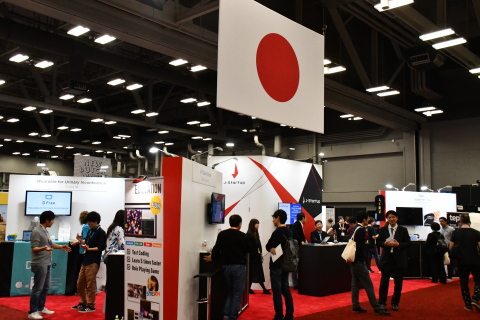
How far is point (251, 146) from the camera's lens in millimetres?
20469

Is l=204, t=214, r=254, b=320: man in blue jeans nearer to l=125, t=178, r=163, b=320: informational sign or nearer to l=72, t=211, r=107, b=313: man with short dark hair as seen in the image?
l=125, t=178, r=163, b=320: informational sign

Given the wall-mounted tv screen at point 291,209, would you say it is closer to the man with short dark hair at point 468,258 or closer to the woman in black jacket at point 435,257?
the woman in black jacket at point 435,257

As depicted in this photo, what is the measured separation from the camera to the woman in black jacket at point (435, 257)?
10008 millimetres

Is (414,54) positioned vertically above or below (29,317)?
above

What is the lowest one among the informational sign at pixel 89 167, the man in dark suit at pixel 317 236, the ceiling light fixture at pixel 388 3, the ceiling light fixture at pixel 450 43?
the man in dark suit at pixel 317 236

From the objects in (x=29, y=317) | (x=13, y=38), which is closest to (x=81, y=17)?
(x=13, y=38)

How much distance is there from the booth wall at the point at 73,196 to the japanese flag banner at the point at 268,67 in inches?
297

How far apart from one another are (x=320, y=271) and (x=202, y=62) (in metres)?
4.46

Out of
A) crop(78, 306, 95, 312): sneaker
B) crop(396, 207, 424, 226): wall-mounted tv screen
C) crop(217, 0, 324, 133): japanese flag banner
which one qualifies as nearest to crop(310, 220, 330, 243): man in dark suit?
crop(396, 207, 424, 226): wall-mounted tv screen

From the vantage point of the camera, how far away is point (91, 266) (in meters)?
6.61

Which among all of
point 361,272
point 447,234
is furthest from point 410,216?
point 361,272

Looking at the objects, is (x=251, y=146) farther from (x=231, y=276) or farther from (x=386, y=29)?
(x=231, y=276)

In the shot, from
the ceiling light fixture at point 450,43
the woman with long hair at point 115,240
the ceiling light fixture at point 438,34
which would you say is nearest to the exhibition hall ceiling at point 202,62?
the ceiling light fixture at point 450,43

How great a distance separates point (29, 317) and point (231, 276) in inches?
110
